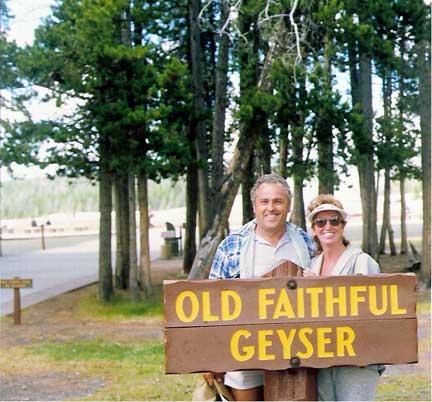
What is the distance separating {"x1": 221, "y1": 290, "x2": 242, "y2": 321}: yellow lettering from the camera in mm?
2832

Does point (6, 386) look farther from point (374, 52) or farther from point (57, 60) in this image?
point (374, 52)

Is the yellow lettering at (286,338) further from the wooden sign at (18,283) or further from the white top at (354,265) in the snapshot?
the wooden sign at (18,283)

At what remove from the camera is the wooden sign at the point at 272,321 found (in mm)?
2824

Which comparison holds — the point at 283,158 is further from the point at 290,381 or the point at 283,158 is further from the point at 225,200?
the point at 290,381

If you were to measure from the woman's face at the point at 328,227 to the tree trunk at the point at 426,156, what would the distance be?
11543 mm

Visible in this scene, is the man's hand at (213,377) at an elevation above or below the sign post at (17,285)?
above

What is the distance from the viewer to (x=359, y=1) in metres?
13.2

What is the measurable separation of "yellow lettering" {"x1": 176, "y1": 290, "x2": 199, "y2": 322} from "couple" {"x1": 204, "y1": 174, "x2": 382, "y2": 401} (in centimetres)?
34

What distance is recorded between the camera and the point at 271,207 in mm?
3084

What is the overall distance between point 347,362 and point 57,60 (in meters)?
10.7

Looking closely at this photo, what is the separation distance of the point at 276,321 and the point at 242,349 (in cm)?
16

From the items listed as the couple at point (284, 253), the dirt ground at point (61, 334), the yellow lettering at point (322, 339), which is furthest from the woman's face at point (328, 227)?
the dirt ground at point (61, 334)

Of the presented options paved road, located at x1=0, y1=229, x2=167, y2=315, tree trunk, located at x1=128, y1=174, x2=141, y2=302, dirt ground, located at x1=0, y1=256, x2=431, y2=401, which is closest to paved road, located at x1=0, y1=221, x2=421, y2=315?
paved road, located at x1=0, y1=229, x2=167, y2=315

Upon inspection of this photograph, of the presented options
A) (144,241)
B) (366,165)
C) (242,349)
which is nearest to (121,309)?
(144,241)
